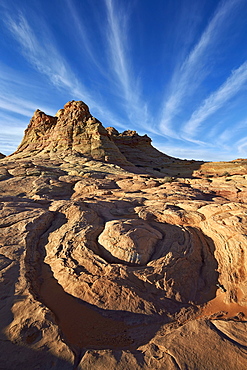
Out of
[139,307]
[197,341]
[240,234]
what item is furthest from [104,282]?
[240,234]

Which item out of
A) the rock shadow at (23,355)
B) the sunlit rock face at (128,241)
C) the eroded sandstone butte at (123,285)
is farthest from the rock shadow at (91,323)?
the sunlit rock face at (128,241)

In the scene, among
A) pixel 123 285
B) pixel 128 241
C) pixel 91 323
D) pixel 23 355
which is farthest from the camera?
pixel 128 241

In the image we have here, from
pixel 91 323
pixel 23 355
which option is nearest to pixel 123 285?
pixel 91 323

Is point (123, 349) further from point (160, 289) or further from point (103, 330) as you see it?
point (160, 289)

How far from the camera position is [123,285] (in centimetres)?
601

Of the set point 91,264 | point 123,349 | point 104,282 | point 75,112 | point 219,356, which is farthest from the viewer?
point 75,112

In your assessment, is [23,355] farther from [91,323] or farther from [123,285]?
[123,285]

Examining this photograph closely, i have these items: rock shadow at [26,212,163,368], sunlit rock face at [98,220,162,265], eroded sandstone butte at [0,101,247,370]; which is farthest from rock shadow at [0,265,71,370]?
sunlit rock face at [98,220,162,265]

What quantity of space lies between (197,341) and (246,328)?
165 centimetres

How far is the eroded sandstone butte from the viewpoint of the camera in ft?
13.6

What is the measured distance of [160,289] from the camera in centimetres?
631

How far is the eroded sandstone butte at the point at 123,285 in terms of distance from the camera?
4137 millimetres

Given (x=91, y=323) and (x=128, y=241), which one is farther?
(x=128, y=241)

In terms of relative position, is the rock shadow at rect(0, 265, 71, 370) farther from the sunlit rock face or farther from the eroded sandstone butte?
the sunlit rock face
